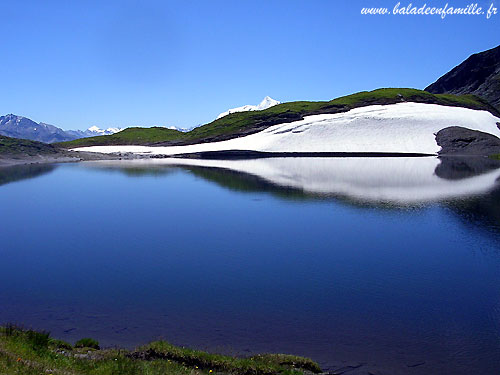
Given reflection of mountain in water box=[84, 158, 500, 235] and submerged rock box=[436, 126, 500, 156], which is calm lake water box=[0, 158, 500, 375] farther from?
submerged rock box=[436, 126, 500, 156]

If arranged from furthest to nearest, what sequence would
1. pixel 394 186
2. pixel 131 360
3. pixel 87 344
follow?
pixel 394 186
pixel 87 344
pixel 131 360

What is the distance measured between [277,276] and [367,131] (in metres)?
107

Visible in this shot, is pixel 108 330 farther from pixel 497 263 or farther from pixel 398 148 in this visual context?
pixel 398 148

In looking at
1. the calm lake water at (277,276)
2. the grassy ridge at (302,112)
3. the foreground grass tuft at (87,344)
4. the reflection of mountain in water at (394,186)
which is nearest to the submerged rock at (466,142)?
the reflection of mountain in water at (394,186)

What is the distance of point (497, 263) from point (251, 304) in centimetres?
1480

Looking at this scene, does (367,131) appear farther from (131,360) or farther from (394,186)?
(131,360)

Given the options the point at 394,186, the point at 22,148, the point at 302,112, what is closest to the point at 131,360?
the point at 394,186

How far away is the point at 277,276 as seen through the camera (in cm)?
2139

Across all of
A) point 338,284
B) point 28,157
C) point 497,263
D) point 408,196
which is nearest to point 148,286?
point 338,284

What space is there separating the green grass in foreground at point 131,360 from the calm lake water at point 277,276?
115cm

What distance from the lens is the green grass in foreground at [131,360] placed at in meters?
10.9

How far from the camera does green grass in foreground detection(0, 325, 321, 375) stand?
1095 centimetres

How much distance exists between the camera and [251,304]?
58.4 ft

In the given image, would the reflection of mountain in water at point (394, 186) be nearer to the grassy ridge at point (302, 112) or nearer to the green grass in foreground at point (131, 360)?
the green grass in foreground at point (131, 360)
